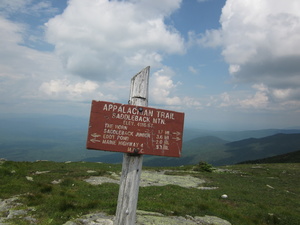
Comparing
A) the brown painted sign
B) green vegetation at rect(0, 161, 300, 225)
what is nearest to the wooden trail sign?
the brown painted sign

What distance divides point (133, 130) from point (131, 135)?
16cm

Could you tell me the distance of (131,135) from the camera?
21.4 ft

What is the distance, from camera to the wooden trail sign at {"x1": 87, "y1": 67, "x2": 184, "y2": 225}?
21.0 feet

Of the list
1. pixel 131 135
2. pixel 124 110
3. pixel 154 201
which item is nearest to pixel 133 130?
pixel 131 135

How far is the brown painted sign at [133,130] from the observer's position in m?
6.38

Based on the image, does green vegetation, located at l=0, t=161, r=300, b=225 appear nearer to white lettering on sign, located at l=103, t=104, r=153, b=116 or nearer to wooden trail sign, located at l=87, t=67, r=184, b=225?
wooden trail sign, located at l=87, t=67, r=184, b=225

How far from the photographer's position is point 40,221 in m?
9.41

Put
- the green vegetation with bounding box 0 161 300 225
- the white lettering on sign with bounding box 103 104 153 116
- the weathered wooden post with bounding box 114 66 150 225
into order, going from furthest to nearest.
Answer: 1. the green vegetation with bounding box 0 161 300 225
2. the weathered wooden post with bounding box 114 66 150 225
3. the white lettering on sign with bounding box 103 104 153 116

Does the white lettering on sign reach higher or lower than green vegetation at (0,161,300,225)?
higher

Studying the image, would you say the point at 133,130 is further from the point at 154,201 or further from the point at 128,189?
the point at 154,201

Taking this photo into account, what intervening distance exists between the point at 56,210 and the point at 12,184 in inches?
282

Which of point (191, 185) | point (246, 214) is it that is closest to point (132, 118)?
point (246, 214)

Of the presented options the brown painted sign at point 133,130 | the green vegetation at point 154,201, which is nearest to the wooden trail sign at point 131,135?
the brown painted sign at point 133,130

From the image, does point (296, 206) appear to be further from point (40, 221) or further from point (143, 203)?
point (40, 221)
